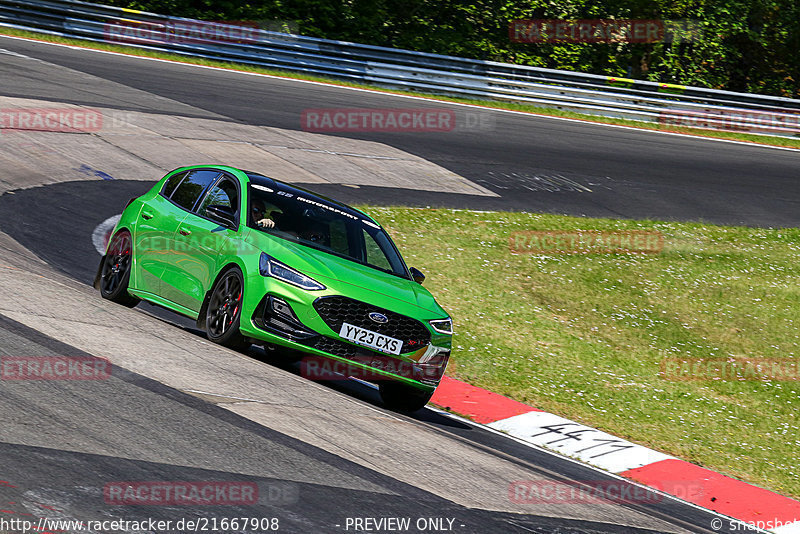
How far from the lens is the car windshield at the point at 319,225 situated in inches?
352

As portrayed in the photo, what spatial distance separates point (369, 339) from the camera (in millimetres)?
8109

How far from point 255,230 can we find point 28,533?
4.78 meters

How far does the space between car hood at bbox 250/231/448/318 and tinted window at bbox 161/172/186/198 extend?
180 centimetres

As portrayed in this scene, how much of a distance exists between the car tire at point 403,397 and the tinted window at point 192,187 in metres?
2.65

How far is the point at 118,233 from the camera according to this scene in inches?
404

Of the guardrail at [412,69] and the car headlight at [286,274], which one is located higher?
the guardrail at [412,69]

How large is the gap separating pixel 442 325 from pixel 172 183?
3.42 meters

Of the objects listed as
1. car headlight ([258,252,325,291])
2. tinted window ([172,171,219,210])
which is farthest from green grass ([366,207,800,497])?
tinted window ([172,171,219,210])

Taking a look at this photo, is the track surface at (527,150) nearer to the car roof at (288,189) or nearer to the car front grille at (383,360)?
the car roof at (288,189)

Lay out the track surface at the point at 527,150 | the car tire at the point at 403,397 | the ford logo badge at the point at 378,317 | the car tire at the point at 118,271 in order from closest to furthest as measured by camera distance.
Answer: the ford logo badge at the point at 378,317 < the car tire at the point at 403,397 < the car tire at the point at 118,271 < the track surface at the point at 527,150

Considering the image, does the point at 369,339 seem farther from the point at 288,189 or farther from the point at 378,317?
the point at 288,189

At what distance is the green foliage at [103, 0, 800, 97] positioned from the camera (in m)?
33.2

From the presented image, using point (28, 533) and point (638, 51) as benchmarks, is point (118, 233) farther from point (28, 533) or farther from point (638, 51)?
point (638, 51)

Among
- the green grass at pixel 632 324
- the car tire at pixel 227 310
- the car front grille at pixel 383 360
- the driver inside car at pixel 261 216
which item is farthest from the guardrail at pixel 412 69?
the car front grille at pixel 383 360
